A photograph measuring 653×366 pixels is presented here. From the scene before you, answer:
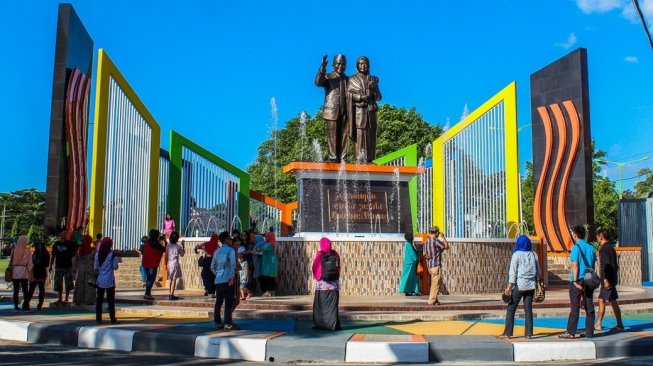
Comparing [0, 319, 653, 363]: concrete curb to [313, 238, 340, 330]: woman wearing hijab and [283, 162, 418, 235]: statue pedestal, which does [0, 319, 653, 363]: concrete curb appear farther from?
[283, 162, 418, 235]: statue pedestal

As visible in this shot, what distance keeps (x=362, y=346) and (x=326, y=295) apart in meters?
1.33

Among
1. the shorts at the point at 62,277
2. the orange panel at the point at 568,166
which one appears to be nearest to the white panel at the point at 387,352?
the shorts at the point at 62,277

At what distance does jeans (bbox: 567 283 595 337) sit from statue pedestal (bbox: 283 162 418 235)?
269 inches

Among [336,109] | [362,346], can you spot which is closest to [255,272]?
[336,109]

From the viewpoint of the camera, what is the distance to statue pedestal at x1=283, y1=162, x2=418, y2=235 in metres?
14.8

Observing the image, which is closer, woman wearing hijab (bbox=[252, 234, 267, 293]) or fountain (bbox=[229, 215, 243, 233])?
woman wearing hijab (bbox=[252, 234, 267, 293])

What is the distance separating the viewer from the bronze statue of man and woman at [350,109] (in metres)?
16.0

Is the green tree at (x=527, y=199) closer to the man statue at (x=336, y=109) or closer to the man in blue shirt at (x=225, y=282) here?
the man statue at (x=336, y=109)

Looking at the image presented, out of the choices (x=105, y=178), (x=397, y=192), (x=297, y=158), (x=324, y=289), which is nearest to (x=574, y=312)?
(x=324, y=289)

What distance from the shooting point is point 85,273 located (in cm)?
1144

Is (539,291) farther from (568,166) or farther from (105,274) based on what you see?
(568,166)

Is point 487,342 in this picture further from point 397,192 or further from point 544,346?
point 397,192

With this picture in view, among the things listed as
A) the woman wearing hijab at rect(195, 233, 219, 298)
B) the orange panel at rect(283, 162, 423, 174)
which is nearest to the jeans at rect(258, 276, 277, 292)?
the woman wearing hijab at rect(195, 233, 219, 298)

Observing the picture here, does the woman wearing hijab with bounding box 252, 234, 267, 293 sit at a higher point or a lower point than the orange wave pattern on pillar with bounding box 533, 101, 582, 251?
lower
